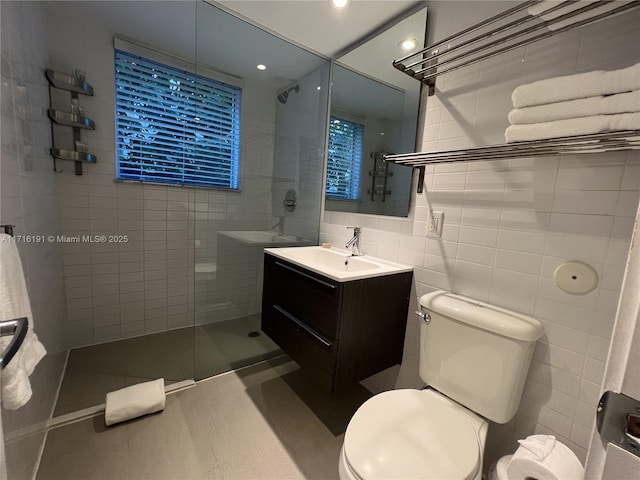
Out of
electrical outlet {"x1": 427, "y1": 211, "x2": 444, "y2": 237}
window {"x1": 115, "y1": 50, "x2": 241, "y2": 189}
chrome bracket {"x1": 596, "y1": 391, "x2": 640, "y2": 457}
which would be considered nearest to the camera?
chrome bracket {"x1": 596, "y1": 391, "x2": 640, "y2": 457}

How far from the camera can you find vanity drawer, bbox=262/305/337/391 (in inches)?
52.5

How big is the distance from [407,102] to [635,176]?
40.9 inches

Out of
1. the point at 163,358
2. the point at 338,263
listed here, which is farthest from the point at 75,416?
the point at 338,263

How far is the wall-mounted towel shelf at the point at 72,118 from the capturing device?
173cm

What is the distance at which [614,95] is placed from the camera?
0.81 meters

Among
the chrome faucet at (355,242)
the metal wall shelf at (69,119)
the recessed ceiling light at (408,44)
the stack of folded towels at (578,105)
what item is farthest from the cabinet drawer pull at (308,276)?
the metal wall shelf at (69,119)

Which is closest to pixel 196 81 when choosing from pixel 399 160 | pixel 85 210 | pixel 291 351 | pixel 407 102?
pixel 85 210

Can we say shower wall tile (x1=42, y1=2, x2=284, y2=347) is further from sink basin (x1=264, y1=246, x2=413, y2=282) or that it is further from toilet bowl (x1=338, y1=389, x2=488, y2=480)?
toilet bowl (x1=338, y1=389, x2=488, y2=480)

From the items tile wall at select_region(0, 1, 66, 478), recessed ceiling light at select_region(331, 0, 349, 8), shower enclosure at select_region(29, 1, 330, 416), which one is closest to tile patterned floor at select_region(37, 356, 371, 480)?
tile wall at select_region(0, 1, 66, 478)

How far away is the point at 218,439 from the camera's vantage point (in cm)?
143

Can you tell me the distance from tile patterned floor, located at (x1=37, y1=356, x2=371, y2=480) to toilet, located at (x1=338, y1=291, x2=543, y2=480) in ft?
1.77

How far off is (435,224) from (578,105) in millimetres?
686

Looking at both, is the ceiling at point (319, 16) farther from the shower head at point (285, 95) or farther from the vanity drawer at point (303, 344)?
the vanity drawer at point (303, 344)

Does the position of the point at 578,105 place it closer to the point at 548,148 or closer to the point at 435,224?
the point at 548,148
